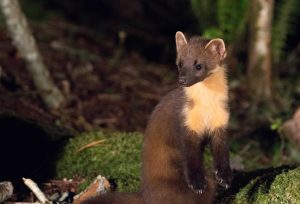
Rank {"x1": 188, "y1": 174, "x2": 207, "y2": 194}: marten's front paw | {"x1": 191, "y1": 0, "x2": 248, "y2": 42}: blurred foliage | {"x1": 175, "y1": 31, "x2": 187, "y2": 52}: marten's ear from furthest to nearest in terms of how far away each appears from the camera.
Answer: {"x1": 191, "y1": 0, "x2": 248, "y2": 42}: blurred foliage, {"x1": 175, "y1": 31, "x2": 187, "y2": 52}: marten's ear, {"x1": 188, "y1": 174, "x2": 207, "y2": 194}: marten's front paw

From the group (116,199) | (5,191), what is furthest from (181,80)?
(5,191)

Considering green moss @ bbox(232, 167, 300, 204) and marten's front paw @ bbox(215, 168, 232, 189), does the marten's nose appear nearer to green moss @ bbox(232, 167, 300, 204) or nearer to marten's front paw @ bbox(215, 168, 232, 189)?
marten's front paw @ bbox(215, 168, 232, 189)

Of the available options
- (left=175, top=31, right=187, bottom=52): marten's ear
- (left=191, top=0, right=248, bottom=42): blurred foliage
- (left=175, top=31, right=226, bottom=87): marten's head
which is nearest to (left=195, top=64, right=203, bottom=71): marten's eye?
(left=175, top=31, right=226, bottom=87): marten's head

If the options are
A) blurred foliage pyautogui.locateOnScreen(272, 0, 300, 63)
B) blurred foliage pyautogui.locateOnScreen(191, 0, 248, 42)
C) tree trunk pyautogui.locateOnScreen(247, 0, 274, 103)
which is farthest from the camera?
blurred foliage pyautogui.locateOnScreen(272, 0, 300, 63)

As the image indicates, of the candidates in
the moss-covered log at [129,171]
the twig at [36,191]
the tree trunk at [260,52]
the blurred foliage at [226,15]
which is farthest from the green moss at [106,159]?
the blurred foliage at [226,15]

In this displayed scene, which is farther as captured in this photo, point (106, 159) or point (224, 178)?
point (106, 159)

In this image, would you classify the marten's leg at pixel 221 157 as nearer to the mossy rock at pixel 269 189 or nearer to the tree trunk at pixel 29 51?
the mossy rock at pixel 269 189

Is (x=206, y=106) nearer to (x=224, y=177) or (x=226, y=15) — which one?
(x=224, y=177)

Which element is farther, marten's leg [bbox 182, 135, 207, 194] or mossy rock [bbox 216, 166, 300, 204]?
marten's leg [bbox 182, 135, 207, 194]
